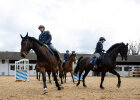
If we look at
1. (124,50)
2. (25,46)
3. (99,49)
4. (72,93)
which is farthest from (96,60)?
(25,46)

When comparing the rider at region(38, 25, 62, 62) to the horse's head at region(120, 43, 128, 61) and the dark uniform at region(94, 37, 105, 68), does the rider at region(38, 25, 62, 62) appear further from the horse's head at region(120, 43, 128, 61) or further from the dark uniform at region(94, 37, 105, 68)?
the horse's head at region(120, 43, 128, 61)

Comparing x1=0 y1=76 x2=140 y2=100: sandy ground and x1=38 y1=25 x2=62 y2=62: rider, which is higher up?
x1=38 y1=25 x2=62 y2=62: rider

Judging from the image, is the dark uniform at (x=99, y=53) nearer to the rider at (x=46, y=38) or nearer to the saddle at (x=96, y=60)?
the saddle at (x=96, y=60)

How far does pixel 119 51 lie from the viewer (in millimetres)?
11922

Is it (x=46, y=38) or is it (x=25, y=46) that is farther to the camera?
(x=46, y=38)

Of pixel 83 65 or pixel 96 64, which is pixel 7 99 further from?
pixel 83 65

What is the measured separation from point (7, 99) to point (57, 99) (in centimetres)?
176

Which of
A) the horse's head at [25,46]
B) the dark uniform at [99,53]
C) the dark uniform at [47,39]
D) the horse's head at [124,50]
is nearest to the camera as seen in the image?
the horse's head at [25,46]

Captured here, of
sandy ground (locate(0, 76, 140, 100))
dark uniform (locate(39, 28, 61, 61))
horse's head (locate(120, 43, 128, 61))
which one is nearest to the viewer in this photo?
sandy ground (locate(0, 76, 140, 100))

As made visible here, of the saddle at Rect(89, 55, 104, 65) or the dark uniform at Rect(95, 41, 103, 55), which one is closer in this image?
the saddle at Rect(89, 55, 104, 65)

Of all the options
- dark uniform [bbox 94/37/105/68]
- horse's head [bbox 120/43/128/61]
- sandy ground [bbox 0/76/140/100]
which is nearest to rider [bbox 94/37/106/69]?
dark uniform [bbox 94/37/105/68]

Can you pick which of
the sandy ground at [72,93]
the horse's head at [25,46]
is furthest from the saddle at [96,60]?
the horse's head at [25,46]

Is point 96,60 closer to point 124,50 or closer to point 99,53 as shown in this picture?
point 99,53

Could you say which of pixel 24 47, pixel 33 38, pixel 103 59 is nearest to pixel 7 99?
pixel 24 47
